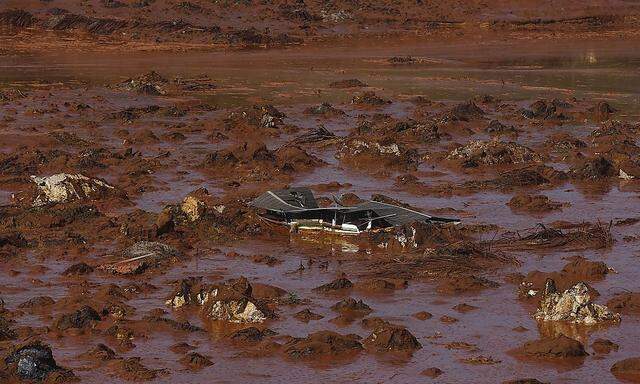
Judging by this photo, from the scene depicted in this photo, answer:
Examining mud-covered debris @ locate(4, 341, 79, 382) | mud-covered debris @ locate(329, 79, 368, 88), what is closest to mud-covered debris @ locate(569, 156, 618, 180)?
mud-covered debris @ locate(4, 341, 79, 382)

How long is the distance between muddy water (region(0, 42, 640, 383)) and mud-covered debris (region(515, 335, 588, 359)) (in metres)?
0.15

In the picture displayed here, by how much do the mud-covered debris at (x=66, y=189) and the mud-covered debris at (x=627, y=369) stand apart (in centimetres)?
876

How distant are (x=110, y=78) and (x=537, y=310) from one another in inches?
818

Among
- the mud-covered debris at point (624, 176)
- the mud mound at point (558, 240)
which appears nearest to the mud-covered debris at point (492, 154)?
the mud-covered debris at point (624, 176)

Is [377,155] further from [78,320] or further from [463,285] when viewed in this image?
[78,320]

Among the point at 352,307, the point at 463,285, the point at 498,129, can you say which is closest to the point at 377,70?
the point at 498,129

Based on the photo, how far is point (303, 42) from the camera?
127 ft

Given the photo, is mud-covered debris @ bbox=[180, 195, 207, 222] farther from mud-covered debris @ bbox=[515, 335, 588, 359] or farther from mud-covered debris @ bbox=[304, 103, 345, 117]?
mud-covered debris @ bbox=[304, 103, 345, 117]

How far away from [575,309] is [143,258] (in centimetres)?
492

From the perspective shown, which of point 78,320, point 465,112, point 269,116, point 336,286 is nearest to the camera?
point 78,320

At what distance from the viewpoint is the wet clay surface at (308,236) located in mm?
10430

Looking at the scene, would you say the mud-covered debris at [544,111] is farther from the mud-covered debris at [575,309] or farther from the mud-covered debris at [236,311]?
the mud-covered debris at [236,311]

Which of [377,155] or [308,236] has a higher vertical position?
[308,236]

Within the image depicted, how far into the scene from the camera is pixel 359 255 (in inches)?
543
